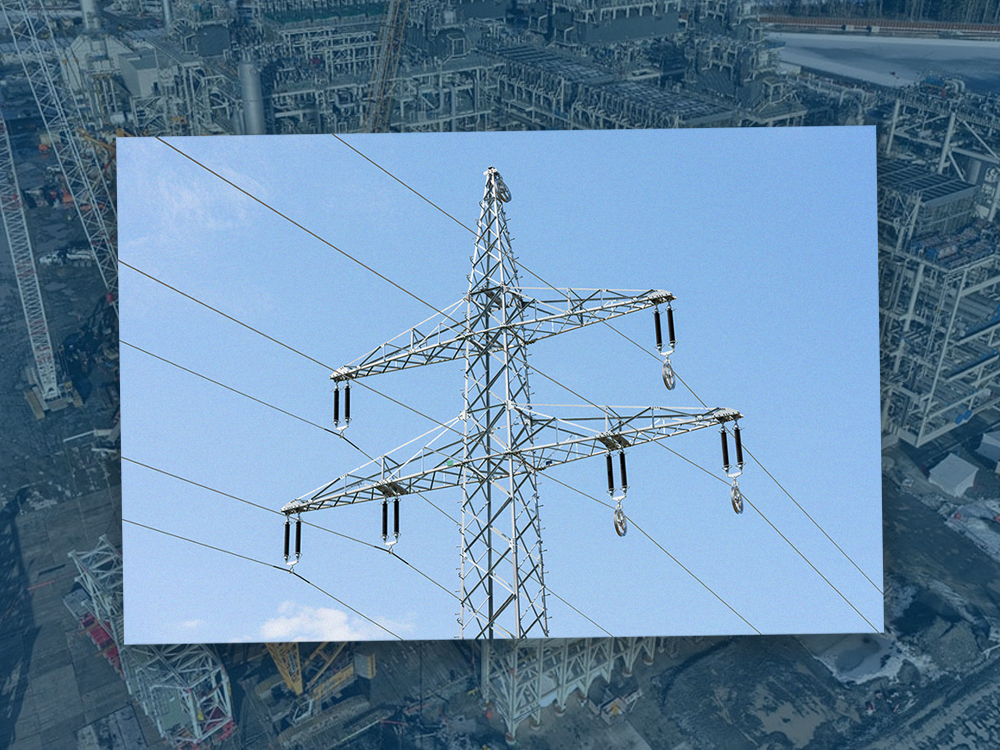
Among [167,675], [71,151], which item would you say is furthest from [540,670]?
[71,151]

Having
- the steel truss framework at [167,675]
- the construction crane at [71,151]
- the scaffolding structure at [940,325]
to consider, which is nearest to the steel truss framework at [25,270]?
the construction crane at [71,151]

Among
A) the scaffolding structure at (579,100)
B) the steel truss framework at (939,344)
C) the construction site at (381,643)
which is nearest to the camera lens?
the construction site at (381,643)

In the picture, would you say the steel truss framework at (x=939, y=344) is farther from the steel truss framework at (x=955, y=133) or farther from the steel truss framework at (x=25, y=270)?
the steel truss framework at (x=25, y=270)

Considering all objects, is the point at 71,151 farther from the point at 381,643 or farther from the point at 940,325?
the point at 940,325

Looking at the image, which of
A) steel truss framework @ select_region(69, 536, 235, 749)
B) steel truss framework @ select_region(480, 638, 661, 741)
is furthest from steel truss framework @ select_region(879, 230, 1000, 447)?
steel truss framework @ select_region(69, 536, 235, 749)

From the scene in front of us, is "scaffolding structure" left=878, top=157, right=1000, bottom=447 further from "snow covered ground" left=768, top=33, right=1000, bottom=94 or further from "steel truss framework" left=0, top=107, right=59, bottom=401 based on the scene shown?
"steel truss framework" left=0, top=107, right=59, bottom=401

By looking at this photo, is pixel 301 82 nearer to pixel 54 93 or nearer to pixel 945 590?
pixel 54 93
